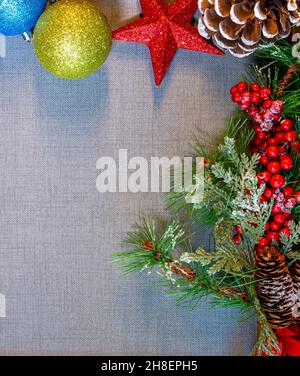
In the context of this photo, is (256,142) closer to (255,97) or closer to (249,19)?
(255,97)

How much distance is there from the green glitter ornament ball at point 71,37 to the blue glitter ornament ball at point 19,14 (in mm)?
17

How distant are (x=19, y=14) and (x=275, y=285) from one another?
0.59m

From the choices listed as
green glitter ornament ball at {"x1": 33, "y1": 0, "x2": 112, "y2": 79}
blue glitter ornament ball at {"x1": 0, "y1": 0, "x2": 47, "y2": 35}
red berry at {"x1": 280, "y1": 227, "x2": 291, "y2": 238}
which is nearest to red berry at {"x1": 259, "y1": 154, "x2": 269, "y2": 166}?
red berry at {"x1": 280, "y1": 227, "x2": 291, "y2": 238}

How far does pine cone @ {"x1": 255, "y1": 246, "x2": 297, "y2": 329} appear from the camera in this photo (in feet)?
2.47

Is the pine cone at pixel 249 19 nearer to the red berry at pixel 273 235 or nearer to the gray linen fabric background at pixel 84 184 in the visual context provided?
the gray linen fabric background at pixel 84 184

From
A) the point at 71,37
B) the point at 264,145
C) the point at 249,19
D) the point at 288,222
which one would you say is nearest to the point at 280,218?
the point at 288,222

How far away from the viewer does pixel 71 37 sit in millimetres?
743

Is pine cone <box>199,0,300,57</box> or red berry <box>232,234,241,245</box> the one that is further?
red berry <box>232,234,241,245</box>

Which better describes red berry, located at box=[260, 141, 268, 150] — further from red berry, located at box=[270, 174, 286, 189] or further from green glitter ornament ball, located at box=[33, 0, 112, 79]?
green glitter ornament ball, located at box=[33, 0, 112, 79]

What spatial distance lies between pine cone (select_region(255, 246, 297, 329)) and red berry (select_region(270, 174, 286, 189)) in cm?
10

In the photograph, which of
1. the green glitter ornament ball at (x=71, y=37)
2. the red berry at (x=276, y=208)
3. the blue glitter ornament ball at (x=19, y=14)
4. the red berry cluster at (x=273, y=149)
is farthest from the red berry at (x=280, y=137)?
the blue glitter ornament ball at (x=19, y=14)

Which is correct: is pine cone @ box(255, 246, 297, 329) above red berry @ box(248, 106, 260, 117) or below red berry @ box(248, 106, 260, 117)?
below

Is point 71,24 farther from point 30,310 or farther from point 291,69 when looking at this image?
point 30,310

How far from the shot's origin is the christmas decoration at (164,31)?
0.83 m
